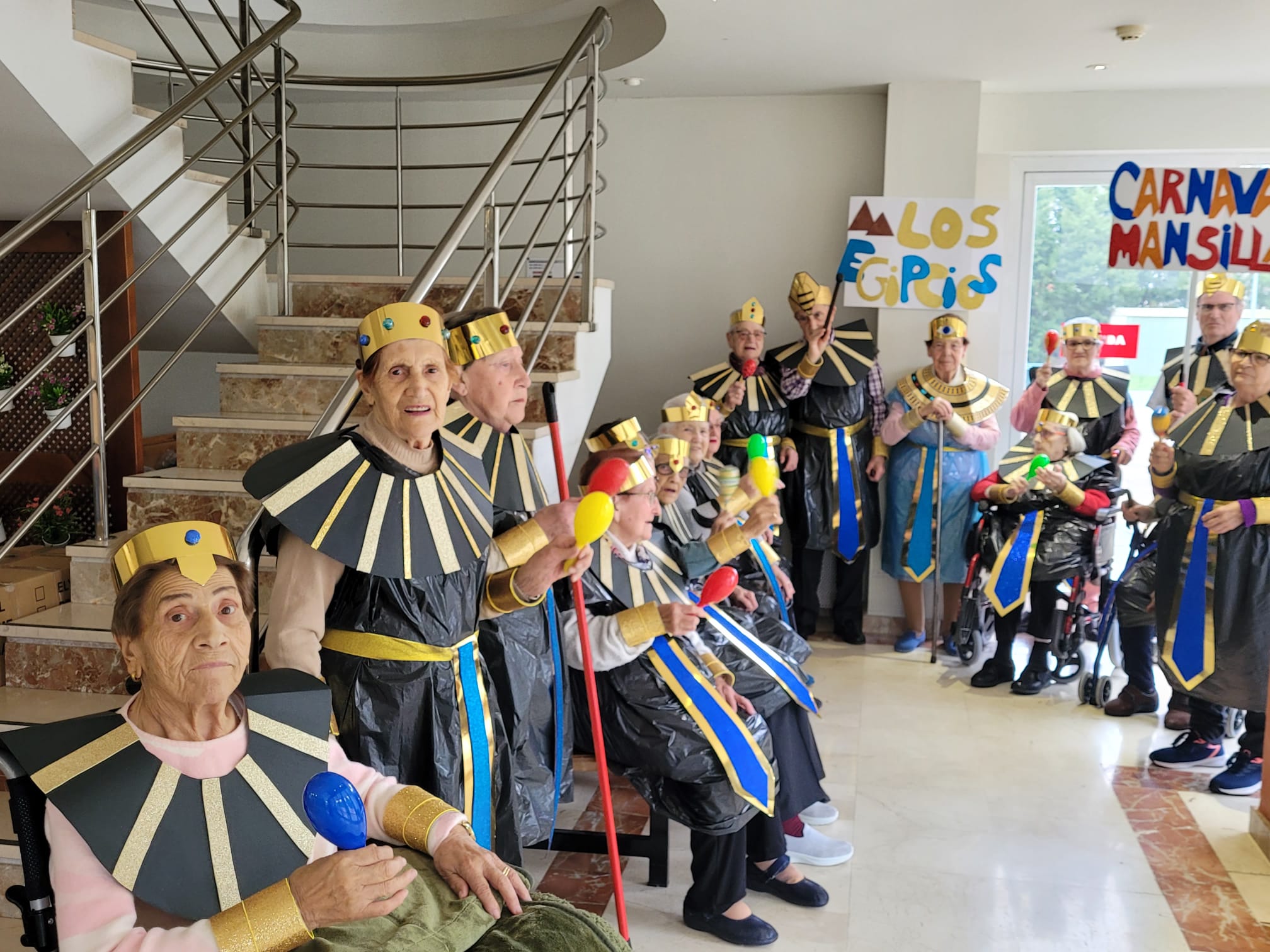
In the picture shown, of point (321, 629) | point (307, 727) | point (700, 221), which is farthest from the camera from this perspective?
point (700, 221)

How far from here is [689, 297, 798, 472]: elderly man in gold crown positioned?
4.92 m

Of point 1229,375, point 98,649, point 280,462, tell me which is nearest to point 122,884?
point 280,462

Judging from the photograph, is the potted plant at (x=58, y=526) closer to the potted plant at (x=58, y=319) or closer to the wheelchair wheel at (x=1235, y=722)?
the potted plant at (x=58, y=319)

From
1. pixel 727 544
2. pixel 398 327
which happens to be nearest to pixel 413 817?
pixel 398 327

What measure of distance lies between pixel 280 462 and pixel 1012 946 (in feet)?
6.82

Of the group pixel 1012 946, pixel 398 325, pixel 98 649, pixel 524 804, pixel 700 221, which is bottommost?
pixel 1012 946

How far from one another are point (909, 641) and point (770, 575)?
188cm

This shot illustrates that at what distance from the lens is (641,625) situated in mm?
2465

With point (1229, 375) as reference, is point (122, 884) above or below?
below

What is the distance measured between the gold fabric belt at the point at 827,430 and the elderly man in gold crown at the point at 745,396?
0.50ft

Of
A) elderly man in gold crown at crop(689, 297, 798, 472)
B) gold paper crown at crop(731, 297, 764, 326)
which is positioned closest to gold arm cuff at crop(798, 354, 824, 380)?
elderly man in gold crown at crop(689, 297, 798, 472)

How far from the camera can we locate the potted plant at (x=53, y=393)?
3.43 metres

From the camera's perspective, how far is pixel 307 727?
146cm

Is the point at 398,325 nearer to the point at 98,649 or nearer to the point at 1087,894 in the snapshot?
the point at 98,649
